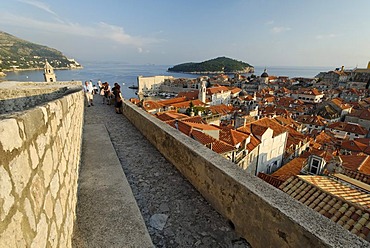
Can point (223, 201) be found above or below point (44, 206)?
below

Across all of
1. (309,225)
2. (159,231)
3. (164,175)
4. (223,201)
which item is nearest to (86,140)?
(164,175)

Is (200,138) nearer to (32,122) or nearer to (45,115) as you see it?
(45,115)

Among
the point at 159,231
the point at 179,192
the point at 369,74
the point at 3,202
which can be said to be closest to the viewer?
the point at 3,202

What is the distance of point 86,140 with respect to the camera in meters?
5.01

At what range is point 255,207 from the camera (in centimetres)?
202

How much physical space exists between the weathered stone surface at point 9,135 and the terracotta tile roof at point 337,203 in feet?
14.7

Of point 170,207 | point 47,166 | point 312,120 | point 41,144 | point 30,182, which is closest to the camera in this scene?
point 30,182

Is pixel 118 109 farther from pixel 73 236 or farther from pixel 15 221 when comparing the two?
pixel 15 221

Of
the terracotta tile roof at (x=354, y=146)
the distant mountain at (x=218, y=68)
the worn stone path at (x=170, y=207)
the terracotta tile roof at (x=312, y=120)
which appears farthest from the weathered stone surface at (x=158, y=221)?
the distant mountain at (x=218, y=68)

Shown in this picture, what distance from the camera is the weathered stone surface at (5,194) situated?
0.78 meters

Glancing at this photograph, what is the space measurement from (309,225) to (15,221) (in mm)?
1959

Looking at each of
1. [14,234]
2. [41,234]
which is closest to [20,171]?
[14,234]

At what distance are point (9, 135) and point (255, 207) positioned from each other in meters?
2.06

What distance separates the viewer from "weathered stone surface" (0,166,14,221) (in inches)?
30.6
